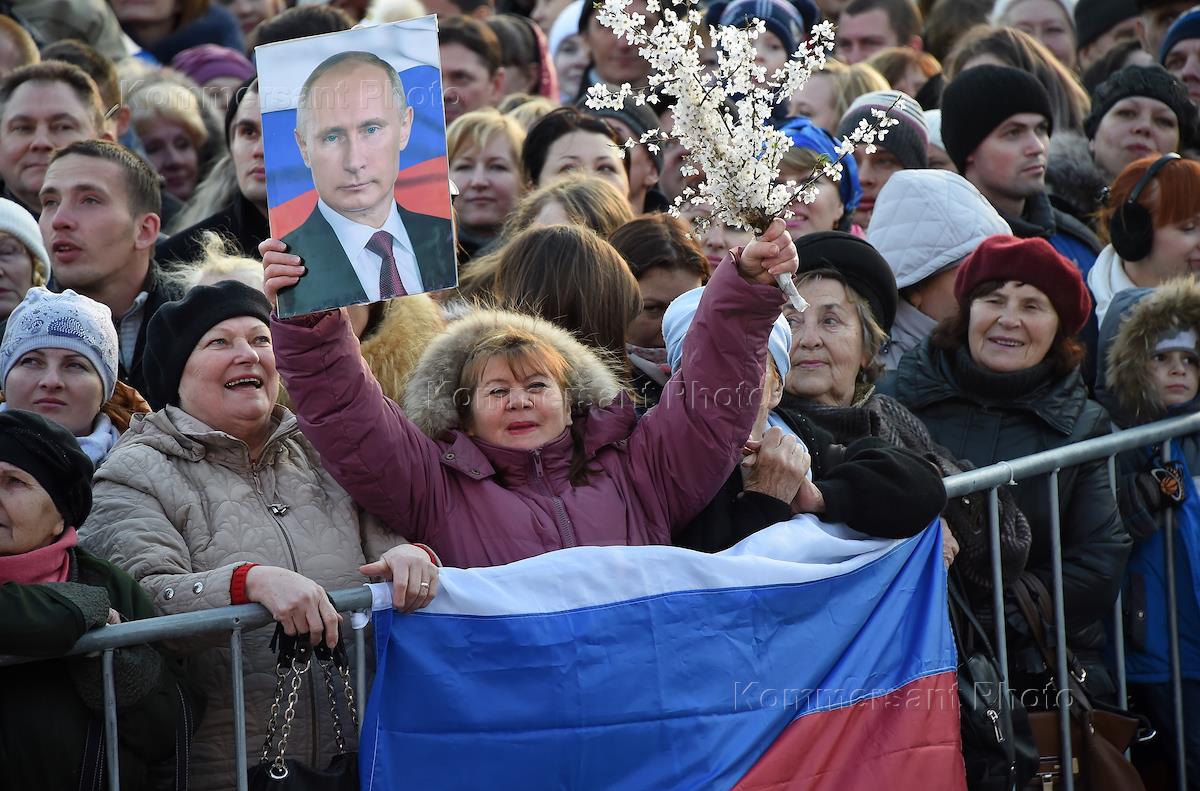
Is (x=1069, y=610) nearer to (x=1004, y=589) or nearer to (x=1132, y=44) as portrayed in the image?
(x=1004, y=589)

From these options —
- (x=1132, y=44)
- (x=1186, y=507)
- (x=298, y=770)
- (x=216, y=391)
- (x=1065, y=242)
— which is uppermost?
(x=1132, y=44)

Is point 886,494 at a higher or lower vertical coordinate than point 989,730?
higher

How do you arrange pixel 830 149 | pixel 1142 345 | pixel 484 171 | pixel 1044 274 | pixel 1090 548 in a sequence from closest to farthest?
pixel 1090 548
pixel 1044 274
pixel 1142 345
pixel 830 149
pixel 484 171

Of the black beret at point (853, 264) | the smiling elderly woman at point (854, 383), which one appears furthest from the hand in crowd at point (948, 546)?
the black beret at point (853, 264)

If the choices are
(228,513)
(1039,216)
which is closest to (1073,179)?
(1039,216)

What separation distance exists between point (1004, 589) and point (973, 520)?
0.92ft

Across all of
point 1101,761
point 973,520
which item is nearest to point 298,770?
point 973,520

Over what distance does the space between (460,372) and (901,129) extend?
12.3 ft

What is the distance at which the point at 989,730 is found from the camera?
472 centimetres

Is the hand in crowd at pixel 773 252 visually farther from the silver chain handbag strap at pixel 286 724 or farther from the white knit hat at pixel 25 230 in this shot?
the white knit hat at pixel 25 230

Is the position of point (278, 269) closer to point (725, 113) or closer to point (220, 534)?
point (220, 534)

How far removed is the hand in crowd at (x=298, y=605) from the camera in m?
3.72

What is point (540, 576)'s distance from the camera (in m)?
4.04

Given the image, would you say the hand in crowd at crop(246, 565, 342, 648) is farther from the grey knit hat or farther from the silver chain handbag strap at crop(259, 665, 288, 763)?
the grey knit hat
